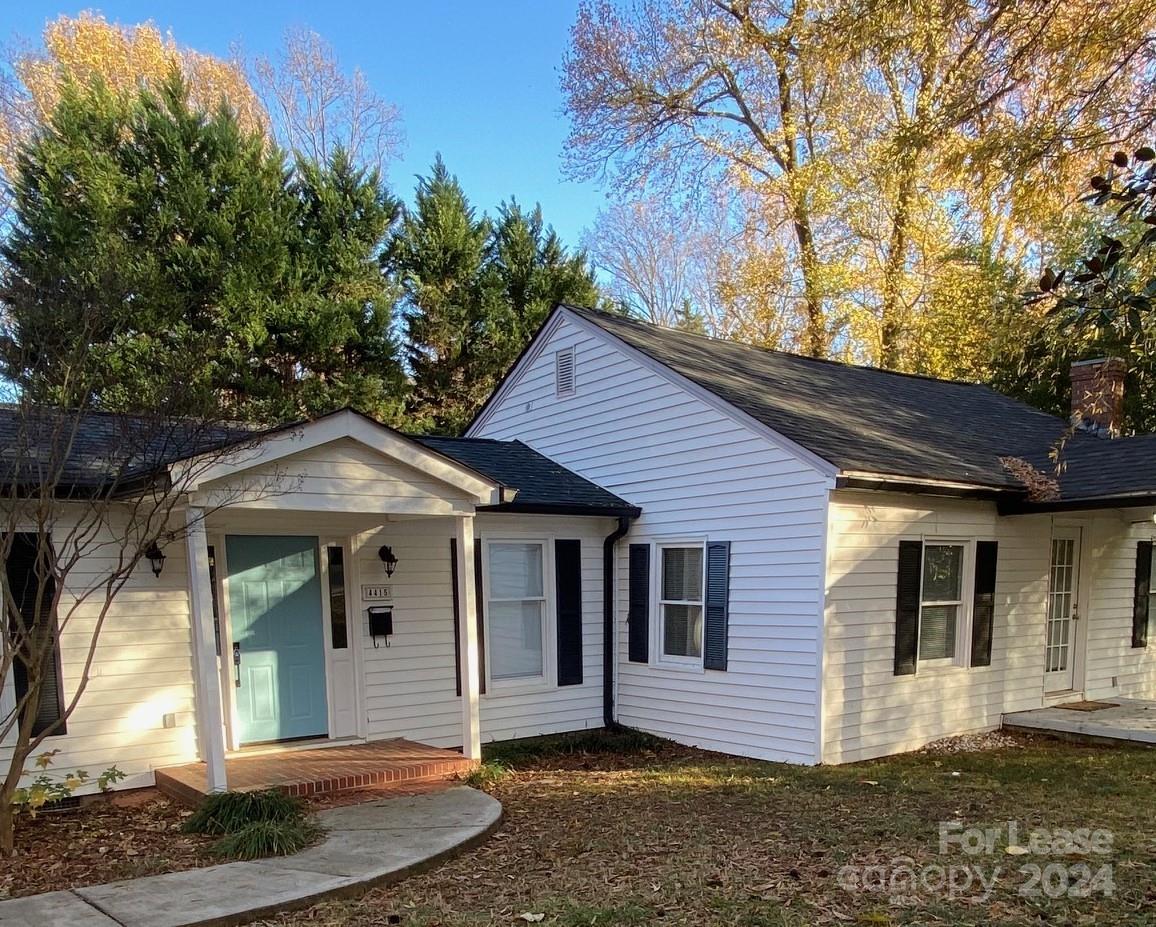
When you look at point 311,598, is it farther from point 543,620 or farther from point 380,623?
point 543,620

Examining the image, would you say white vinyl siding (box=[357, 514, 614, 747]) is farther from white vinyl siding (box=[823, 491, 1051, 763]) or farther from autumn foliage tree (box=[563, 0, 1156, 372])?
autumn foliage tree (box=[563, 0, 1156, 372])

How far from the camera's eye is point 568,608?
930 centimetres

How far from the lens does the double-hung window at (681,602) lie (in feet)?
29.0

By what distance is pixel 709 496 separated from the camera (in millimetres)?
8680

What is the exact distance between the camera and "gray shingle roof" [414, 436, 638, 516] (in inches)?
350

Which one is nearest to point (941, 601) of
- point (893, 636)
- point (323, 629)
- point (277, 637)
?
point (893, 636)

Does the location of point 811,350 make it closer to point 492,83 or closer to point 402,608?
point 492,83

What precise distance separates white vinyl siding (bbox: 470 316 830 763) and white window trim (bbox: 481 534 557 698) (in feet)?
2.86

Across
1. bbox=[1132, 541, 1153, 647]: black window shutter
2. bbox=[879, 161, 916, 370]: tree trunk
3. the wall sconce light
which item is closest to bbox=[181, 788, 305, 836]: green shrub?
the wall sconce light

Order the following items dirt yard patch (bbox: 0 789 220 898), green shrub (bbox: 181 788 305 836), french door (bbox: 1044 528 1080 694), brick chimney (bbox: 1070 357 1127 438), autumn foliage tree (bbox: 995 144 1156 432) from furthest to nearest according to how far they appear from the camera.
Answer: brick chimney (bbox: 1070 357 1127 438)
french door (bbox: 1044 528 1080 694)
green shrub (bbox: 181 788 305 836)
dirt yard patch (bbox: 0 789 220 898)
autumn foliage tree (bbox: 995 144 1156 432)

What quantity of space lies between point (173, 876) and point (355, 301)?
1361cm

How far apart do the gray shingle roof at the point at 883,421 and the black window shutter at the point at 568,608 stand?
239 centimetres

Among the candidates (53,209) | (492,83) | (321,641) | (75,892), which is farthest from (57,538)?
(492,83)

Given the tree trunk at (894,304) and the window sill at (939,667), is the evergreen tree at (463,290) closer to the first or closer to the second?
the tree trunk at (894,304)
